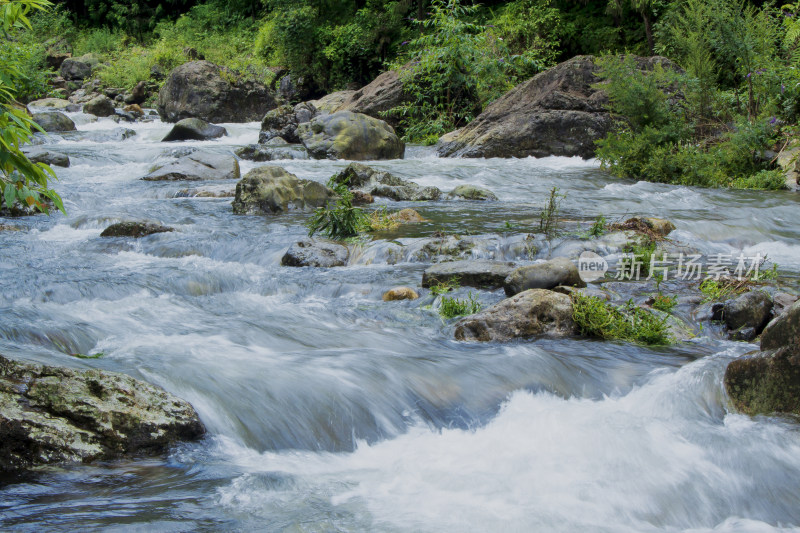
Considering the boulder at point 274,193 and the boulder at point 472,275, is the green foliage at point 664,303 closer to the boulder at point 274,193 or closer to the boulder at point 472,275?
the boulder at point 472,275

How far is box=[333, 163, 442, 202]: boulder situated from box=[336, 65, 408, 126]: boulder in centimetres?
830

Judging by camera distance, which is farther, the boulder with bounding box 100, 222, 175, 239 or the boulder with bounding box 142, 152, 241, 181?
the boulder with bounding box 142, 152, 241, 181

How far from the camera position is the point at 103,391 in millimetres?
3525

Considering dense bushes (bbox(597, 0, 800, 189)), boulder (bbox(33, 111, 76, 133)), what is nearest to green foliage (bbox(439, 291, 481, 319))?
dense bushes (bbox(597, 0, 800, 189))

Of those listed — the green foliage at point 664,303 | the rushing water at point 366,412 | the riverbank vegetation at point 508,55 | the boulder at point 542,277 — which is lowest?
the rushing water at point 366,412

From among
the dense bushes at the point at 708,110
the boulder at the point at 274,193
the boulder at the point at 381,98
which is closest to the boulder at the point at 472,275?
the boulder at the point at 274,193

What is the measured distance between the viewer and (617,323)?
5512 millimetres

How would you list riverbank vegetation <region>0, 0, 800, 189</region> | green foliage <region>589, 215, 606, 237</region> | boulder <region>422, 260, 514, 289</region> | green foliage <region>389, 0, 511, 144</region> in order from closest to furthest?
1. boulder <region>422, 260, 514, 289</region>
2. green foliage <region>589, 215, 606, 237</region>
3. riverbank vegetation <region>0, 0, 800, 189</region>
4. green foliage <region>389, 0, 511, 144</region>

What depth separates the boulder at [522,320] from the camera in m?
5.47

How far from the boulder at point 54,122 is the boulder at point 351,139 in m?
8.23

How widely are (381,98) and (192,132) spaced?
5.45m

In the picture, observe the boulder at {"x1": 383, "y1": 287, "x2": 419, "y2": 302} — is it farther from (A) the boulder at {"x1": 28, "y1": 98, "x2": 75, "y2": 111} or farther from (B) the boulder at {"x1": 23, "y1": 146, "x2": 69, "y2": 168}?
(A) the boulder at {"x1": 28, "y1": 98, "x2": 75, "y2": 111}

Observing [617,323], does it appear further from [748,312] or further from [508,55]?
[508,55]

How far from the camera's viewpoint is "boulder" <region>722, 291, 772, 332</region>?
5.44m
